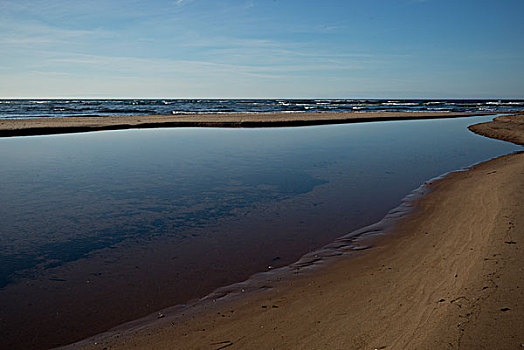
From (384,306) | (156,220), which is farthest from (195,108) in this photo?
(384,306)

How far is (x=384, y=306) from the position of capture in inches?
197

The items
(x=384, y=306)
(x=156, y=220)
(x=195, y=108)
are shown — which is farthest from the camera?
(x=195, y=108)

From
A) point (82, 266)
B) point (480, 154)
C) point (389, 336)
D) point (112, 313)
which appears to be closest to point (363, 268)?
point (389, 336)

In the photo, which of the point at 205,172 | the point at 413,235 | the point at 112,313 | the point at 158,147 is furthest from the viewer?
the point at 158,147

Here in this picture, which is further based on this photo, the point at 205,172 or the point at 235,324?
the point at 205,172

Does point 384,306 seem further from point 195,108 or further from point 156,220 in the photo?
point 195,108

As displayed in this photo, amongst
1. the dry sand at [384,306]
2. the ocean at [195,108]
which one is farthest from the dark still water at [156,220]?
the ocean at [195,108]

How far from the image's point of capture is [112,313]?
5184 mm

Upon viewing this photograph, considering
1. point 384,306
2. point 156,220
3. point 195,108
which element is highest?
point 195,108

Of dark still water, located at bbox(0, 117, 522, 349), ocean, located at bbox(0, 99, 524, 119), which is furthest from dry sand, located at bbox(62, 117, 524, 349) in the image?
ocean, located at bbox(0, 99, 524, 119)

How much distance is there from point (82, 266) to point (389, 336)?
16.3ft

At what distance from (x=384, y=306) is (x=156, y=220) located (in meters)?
5.60

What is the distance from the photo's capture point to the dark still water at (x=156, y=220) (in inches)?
218

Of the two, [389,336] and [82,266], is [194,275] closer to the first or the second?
[82,266]
